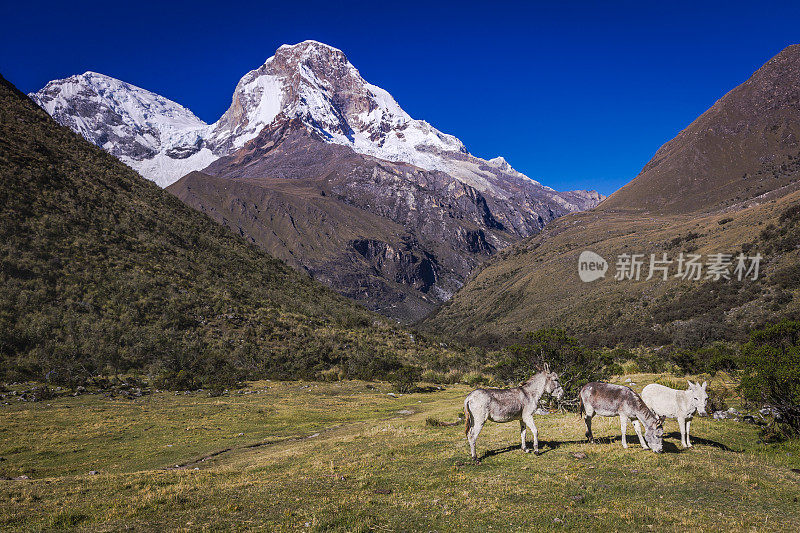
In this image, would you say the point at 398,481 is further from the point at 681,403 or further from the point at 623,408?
the point at 681,403

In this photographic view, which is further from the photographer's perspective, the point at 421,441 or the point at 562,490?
the point at 421,441

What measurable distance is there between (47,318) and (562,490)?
4476 cm

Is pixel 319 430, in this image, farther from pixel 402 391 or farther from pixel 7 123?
pixel 7 123

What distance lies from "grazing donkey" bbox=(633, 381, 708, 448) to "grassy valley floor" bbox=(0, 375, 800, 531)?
29.7 inches

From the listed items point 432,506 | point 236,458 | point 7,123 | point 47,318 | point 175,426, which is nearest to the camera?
point 432,506

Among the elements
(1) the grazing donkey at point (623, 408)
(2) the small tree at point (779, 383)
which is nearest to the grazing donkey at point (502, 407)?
(1) the grazing donkey at point (623, 408)

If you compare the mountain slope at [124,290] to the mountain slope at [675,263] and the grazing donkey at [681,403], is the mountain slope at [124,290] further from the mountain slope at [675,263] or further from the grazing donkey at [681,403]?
the mountain slope at [675,263]

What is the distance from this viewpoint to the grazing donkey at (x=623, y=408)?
43.1ft

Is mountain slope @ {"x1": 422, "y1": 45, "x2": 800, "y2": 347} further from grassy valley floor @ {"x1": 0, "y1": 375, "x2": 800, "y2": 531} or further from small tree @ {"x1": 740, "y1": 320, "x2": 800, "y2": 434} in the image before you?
grassy valley floor @ {"x1": 0, "y1": 375, "x2": 800, "y2": 531}

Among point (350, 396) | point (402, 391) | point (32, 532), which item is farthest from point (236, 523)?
point (402, 391)

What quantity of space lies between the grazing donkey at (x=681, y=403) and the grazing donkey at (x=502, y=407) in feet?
11.2

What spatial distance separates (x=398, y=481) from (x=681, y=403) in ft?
32.1

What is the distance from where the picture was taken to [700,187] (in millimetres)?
184125

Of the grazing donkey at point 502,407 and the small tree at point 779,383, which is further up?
the small tree at point 779,383
